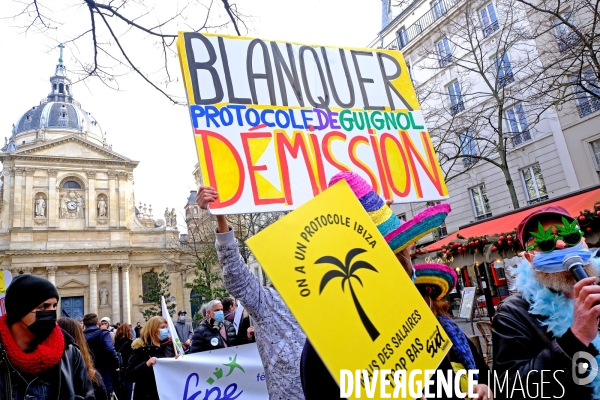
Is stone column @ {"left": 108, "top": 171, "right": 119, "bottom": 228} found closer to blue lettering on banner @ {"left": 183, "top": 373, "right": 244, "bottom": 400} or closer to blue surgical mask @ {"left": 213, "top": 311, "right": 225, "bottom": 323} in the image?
blue surgical mask @ {"left": 213, "top": 311, "right": 225, "bottom": 323}

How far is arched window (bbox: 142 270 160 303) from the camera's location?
3729 cm

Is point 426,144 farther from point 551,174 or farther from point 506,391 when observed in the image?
point 551,174

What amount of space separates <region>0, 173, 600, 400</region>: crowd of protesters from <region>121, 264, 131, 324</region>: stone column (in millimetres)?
38449

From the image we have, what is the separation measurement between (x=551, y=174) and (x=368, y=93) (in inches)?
629

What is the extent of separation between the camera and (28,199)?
37500 millimetres

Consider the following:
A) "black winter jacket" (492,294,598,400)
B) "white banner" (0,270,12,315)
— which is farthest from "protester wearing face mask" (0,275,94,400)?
"white banner" (0,270,12,315)

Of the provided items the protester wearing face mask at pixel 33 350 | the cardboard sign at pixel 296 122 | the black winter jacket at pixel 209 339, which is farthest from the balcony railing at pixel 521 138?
the protester wearing face mask at pixel 33 350

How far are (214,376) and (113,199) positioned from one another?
4029 centimetres

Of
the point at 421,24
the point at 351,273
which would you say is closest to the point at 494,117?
the point at 421,24

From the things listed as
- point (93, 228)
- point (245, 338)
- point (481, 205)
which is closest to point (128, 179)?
point (93, 228)

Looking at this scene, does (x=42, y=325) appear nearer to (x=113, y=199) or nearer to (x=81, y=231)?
(x=81, y=231)

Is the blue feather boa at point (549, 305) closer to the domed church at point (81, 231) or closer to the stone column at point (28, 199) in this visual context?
the domed church at point (81, 231)

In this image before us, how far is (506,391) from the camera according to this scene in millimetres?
1871

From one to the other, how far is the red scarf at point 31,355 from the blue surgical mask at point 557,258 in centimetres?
263
